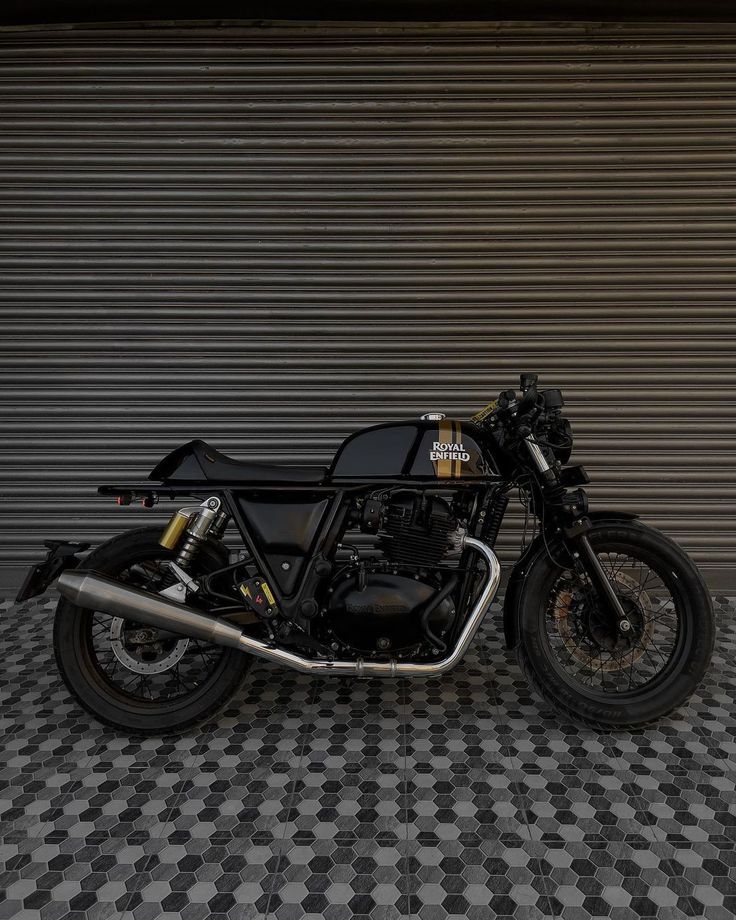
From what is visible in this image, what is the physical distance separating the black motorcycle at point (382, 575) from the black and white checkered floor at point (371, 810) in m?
0.17

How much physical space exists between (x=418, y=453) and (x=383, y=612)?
57cm

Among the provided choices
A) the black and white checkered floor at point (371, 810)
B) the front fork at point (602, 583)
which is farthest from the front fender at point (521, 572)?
the black and white checkered floor at point (371, 810)

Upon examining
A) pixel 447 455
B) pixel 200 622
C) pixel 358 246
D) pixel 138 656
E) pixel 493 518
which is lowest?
pixel 138 656

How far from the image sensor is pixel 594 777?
1.92 metres

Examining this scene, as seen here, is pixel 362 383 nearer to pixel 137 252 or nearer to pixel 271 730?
pixel 137 252

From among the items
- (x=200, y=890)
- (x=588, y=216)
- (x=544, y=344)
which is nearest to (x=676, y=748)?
(x=200, y=890)

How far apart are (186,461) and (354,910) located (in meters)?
1.47

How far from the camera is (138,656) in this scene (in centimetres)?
222

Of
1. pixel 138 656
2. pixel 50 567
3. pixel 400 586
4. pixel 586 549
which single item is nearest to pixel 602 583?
pixel 586 549

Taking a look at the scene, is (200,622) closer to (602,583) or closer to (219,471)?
(219,471)

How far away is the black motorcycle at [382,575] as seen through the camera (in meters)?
2.06

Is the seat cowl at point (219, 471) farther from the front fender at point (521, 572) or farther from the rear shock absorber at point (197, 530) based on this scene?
the front fender at point (521, 572)

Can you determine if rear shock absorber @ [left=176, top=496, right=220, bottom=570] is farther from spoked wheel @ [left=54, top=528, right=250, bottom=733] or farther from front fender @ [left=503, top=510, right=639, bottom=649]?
front fender @ [left=503, top=510, right=639, bottom=649]

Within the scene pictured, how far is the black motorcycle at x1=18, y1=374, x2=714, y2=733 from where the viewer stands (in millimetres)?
2059
